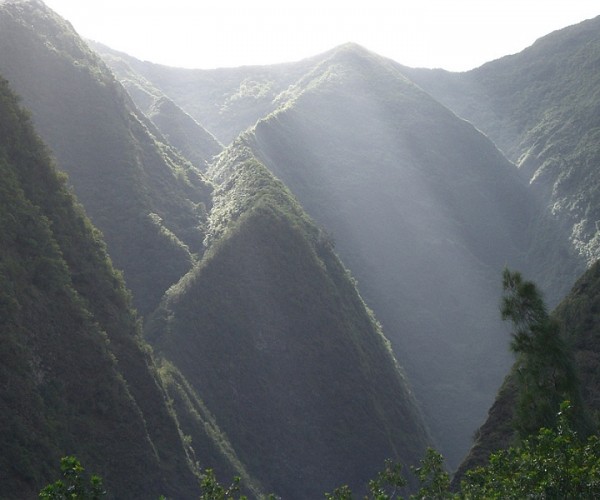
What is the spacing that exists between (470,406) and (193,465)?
61002 mm

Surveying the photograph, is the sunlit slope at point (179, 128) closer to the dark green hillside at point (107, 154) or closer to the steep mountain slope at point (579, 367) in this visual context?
the dark green hillside at point (107, 154)

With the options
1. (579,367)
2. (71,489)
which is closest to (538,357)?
(71,489)

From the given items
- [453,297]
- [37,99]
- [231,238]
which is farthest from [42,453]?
[453,297]

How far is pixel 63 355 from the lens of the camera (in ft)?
147

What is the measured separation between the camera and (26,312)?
43.4m

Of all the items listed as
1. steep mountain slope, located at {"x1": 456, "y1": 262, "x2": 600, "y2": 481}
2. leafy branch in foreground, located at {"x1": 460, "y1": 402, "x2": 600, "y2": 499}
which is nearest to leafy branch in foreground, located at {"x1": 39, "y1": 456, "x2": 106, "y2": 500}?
leafy branch in foreground, located at {"x1": 460, "y1": 402, "x2": 600, "y2": 499}

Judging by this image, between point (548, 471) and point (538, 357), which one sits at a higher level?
point (538, 357)

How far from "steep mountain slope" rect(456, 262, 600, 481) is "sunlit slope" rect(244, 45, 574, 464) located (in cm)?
4890

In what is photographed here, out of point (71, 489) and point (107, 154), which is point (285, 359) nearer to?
point (107, 154)

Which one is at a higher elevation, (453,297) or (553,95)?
(553,95)

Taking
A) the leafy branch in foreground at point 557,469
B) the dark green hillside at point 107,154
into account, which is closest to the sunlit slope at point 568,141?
the dark green hillside at point 107,154

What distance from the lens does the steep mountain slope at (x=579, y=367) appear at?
39.4m

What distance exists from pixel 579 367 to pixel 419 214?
347 feet

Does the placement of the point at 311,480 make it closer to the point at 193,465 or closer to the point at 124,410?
the point at 193,465
